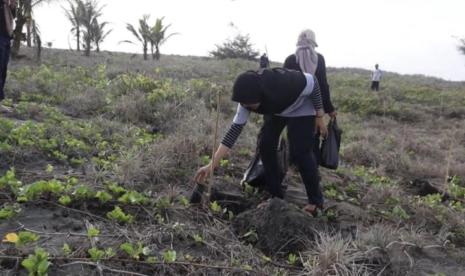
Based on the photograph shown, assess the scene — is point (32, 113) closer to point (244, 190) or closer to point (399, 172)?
point (244, 190)

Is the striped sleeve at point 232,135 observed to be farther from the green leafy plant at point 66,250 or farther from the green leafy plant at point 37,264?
the green leafy plant at point 37,264

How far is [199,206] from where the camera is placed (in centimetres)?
371

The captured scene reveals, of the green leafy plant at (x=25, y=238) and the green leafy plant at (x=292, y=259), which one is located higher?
the green leafy plant at (x=25, y=238)

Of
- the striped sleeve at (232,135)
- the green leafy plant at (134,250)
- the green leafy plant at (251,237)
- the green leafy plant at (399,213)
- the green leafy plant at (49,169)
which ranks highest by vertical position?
the striped sleeve at (232,135)

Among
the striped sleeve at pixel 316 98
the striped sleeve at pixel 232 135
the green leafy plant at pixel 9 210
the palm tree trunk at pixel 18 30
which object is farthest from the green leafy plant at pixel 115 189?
the palm tree trunk at pixel 18 30

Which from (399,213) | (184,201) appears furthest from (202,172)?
(399,213)

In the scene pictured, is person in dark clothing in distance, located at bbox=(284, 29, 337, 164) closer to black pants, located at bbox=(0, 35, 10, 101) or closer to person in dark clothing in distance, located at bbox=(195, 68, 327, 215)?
person in dark clothing in distance, located at bbox=(195, 68, 327, 215)

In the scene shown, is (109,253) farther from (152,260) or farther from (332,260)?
(332,260)

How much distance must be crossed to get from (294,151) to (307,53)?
3.04ft

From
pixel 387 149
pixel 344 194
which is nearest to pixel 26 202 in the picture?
pixel 344 194

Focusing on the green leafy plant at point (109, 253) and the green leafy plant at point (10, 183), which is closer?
the green leafy plant at point (109, 253)

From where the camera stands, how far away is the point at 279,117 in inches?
150

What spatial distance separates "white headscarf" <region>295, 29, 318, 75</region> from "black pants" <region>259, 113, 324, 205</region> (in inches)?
23.4

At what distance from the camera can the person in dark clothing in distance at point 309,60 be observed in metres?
4.15
